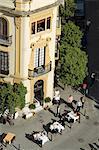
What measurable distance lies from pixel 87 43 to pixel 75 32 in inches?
565

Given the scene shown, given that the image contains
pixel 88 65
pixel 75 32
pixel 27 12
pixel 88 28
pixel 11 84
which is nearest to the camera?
pixel 27 12

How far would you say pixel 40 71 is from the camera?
8038cm

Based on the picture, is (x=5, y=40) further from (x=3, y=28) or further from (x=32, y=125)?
(x=32, y=125)

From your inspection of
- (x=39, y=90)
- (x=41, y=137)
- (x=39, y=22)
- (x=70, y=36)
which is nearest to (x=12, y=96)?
(x=41, y=137)

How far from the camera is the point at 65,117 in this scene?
3179 inches

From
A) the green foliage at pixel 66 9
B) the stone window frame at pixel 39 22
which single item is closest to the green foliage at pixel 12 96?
the stone window frame at pixel 39 22

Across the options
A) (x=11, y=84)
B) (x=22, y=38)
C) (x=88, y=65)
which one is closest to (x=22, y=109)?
(x=11, y=84)

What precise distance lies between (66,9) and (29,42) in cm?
1646

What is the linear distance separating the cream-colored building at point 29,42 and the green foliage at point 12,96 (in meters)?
1.39

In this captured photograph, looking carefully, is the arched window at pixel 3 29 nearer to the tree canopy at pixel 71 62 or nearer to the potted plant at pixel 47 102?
the tree canopy at pixel 71 62

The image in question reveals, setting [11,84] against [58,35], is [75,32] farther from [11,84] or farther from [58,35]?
[11,84]

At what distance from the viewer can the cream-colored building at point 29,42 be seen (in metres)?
76.2

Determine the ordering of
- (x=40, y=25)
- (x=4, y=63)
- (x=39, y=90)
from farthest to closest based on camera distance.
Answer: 1. (x=39, y=90)
2. (x=4, y=63)
3. (x=40, y=25)

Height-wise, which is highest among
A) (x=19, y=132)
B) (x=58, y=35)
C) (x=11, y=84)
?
(x=58, y=35)
